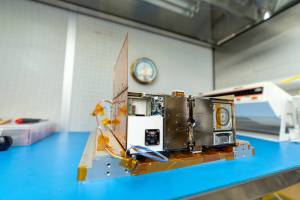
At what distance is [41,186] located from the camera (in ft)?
1.14

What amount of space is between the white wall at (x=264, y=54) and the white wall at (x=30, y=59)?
188 cm

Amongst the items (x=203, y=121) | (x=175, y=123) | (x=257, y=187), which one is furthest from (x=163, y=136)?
(x=257, y=187)

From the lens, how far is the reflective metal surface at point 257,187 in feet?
1.20

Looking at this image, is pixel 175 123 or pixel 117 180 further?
pixel 175 123

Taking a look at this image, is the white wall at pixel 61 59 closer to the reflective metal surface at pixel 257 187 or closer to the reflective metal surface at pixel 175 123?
the reflective metal surface at pixel 175 123

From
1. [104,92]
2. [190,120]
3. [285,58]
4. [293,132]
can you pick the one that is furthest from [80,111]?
[285,58]

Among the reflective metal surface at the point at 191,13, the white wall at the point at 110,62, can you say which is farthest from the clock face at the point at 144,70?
the reflective metal surface at the point at 191,13

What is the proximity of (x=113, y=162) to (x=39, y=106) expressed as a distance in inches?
46.5

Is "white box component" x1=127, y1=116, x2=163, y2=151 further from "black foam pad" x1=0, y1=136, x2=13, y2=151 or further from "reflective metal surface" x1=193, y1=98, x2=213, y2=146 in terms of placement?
"black foam pad" x1=0, y1=136, x2=13, y2=151

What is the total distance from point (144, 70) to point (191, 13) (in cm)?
73

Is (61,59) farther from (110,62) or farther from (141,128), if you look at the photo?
(141,128)

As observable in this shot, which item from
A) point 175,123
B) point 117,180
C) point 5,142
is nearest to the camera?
point 117,180

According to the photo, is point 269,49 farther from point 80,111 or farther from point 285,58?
point 80,111

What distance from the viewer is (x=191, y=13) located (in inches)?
57.0
